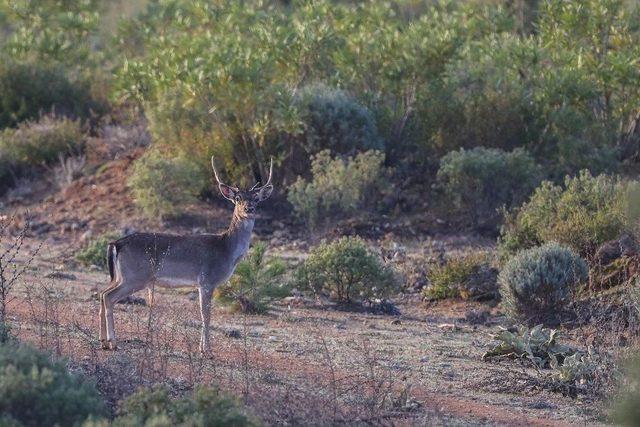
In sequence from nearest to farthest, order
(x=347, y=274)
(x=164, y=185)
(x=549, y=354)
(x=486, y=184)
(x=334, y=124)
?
(x=549, y=354) → (x=347, y=274) → (x=486, y=184) → (x=164, y=185) → (x=334, y=124)

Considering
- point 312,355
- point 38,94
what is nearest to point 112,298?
point 312,355

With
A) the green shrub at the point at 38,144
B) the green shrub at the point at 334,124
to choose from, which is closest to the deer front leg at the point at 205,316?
the green shrub at the point at 334,124

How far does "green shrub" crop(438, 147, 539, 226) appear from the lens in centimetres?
2030

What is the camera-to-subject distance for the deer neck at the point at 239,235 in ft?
41.7

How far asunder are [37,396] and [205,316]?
159 inches

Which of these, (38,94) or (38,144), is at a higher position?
(38,94)

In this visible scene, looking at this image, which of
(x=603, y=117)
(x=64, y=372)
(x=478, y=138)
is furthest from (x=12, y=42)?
(x=64, y=372)

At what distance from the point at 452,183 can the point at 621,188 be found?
12.3 ft

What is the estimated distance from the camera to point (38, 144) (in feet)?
78.4

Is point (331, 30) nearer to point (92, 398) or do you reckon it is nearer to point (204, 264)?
point (204, 264)

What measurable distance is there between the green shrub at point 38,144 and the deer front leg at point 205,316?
477 inches

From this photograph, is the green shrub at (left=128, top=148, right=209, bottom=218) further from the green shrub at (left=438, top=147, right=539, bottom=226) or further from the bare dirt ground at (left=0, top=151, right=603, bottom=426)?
the green shrub at (left=438, top=147, right=539, bottom=226)

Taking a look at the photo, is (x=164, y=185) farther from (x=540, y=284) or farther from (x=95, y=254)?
(x=540, y=284)

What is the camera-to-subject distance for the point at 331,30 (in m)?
23.0
